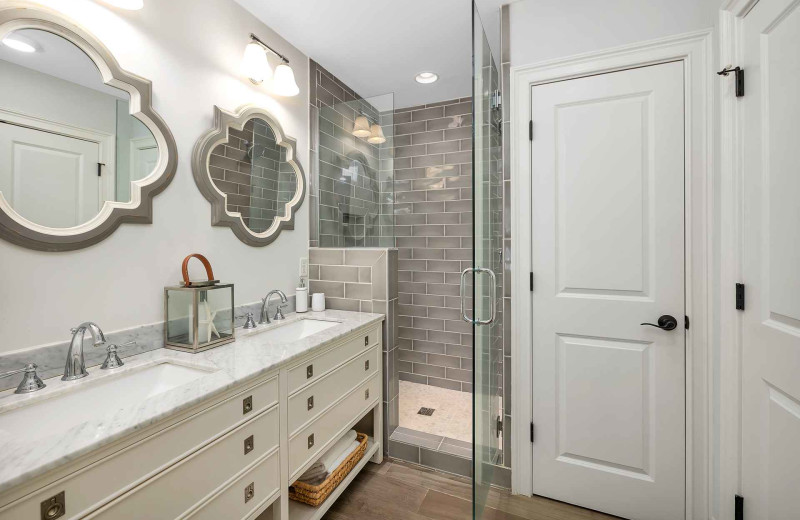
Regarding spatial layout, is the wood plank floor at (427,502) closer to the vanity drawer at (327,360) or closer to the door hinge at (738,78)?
the vanity drawer at (327,360)

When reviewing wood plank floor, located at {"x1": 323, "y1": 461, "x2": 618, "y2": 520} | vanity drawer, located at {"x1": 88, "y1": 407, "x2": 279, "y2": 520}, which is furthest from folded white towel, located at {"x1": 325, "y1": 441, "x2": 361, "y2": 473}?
vanity drawer, located at {"x1": 88, "y1": 407, "x2": 279, "y2": 520}

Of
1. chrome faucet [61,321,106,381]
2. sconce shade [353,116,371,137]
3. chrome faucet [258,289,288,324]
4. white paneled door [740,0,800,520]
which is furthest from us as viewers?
sconce shade [353,116,371,137]

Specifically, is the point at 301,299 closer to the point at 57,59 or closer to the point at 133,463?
the point at 133,463

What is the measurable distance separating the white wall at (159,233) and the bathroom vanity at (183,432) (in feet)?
0.80

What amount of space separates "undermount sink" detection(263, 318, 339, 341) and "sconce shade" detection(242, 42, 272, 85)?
1.43 m

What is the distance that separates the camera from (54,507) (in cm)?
78

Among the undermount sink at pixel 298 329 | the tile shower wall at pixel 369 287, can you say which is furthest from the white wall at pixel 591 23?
the undermount sink at pixel 298 329

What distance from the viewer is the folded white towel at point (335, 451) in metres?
1.81

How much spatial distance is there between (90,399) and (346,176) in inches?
77.6

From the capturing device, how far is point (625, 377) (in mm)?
1762

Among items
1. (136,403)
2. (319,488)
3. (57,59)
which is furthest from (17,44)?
(319,488)

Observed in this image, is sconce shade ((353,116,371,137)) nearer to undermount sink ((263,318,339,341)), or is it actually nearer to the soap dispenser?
the soap dispenser

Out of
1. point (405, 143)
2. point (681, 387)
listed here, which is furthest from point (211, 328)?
point (405, 143)

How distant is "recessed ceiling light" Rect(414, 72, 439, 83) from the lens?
2.73m
